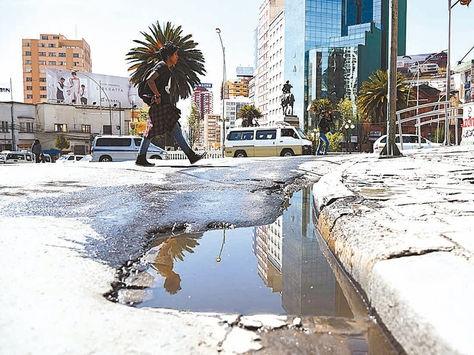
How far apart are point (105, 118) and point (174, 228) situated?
6801 centimetres

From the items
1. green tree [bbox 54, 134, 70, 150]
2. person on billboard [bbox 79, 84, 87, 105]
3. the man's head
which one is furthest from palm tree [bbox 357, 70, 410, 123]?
person on billboard [bbox 79, 84, 87, 105]

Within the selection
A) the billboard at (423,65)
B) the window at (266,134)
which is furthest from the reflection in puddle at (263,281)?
the billboard at (423,65)

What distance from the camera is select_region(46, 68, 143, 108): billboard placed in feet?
225

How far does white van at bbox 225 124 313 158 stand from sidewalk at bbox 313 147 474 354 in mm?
17821

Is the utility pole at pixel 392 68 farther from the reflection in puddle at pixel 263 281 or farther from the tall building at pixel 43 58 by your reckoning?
the tall building at pixel 43 58

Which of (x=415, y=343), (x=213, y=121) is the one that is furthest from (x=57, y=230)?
(x=213, y=121)

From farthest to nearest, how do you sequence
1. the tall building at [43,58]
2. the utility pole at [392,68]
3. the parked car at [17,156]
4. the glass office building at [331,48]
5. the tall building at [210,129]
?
1. the tall building at [210,129]
2. the tall building at [43,58]
3. the glass office building at [331,48]
4. the parked car at [17,156]
5. the utility pole at [392,68]

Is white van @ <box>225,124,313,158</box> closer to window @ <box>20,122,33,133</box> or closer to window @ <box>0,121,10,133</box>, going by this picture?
window @ <box>20,122,33,133</box>

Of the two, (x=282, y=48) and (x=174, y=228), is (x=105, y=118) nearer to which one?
(x=282, y=48)

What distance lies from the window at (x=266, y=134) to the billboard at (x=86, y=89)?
169 feet

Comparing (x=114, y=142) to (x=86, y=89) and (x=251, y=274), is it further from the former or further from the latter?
(x=86, y=89)

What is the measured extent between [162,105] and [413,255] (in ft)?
→ 23.0

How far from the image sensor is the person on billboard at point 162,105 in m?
7.98

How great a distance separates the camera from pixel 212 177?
6340 millimetres
